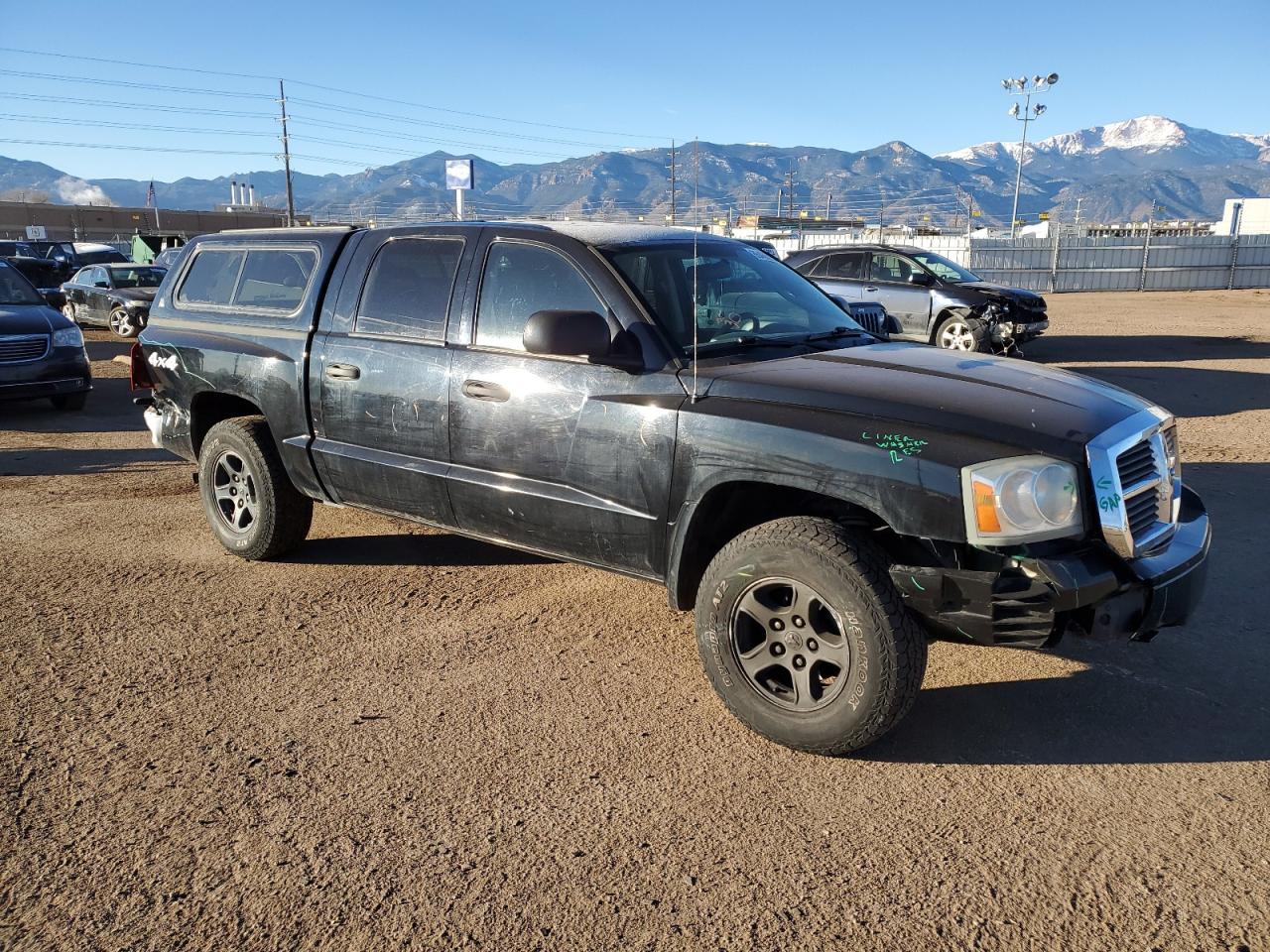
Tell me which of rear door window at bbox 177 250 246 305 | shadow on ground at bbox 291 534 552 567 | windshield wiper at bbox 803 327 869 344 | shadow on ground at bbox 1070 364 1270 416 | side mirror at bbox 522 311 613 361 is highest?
rear door window at bbox 177 250 246 305

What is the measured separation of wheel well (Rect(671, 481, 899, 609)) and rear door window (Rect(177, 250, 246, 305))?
11.6 feet

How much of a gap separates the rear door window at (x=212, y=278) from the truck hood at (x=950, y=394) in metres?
3.46

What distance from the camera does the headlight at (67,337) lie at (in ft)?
34.7

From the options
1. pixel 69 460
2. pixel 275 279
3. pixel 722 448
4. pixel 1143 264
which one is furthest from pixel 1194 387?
pixel 1143 264

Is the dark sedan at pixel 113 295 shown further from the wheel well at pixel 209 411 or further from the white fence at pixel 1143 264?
the white fence at pixel 1143 264

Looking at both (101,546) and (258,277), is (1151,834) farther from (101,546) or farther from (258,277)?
(101,546)

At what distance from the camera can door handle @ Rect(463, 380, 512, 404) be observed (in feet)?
14.0

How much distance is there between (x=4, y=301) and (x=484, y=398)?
30.2 feet

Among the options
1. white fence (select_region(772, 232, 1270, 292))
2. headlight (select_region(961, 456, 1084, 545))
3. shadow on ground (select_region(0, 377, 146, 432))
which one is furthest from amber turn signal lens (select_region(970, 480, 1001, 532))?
white fence (select_region(772, 232, 1270, 292))

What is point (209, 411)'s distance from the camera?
596 cm

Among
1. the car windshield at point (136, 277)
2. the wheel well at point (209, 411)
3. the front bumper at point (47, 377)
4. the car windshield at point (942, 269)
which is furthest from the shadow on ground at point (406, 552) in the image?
the car windshield at point (136, 277)

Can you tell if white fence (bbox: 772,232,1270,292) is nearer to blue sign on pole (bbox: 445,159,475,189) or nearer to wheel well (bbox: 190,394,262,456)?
blue sign on pole (bbox: 445,159,475,189)

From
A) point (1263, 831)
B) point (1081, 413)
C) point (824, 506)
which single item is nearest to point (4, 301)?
point (824, 506)

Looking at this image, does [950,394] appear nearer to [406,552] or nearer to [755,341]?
[755,341]
